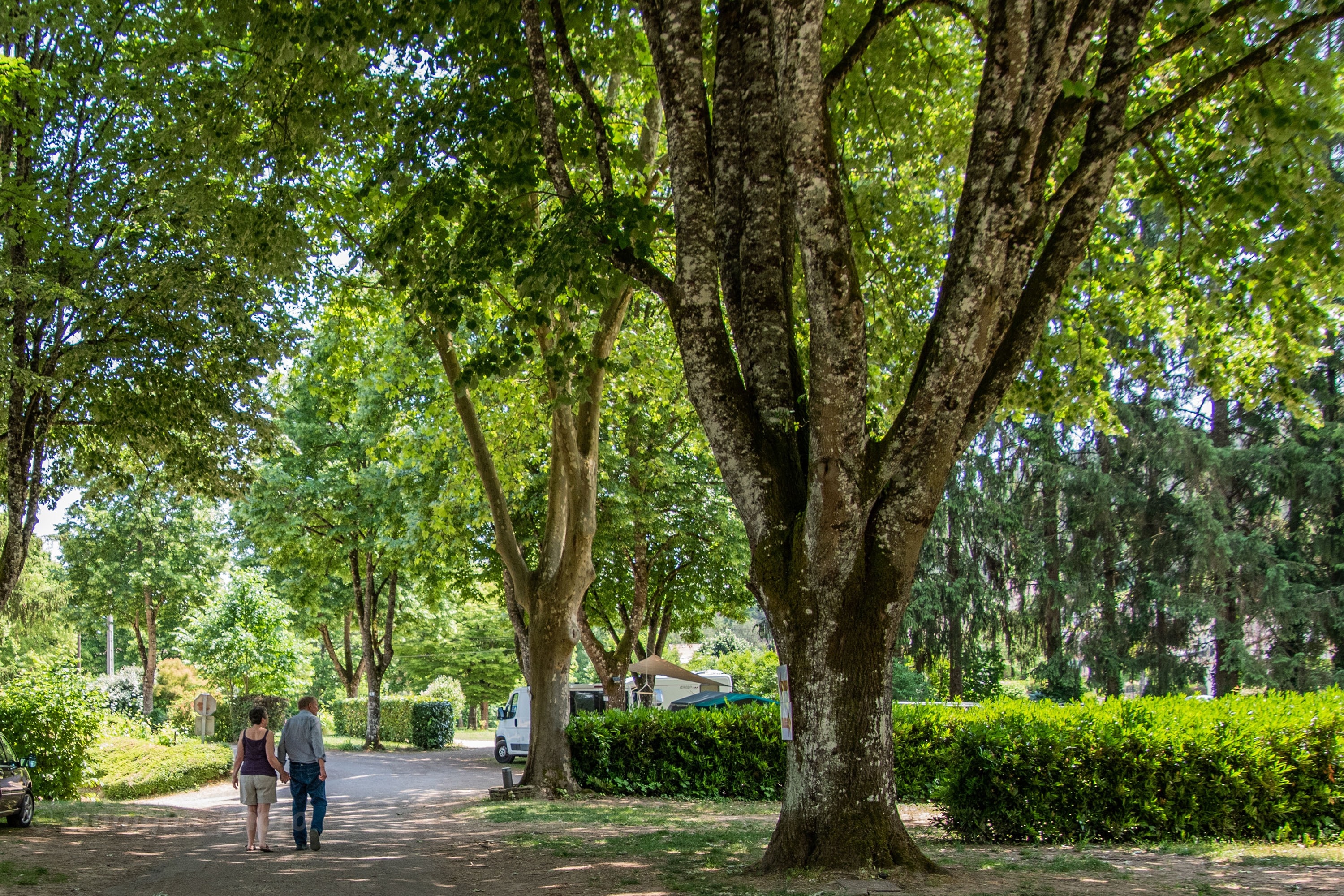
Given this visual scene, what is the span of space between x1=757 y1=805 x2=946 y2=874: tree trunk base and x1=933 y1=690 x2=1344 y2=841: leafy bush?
117 inches

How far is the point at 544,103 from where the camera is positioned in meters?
8.58

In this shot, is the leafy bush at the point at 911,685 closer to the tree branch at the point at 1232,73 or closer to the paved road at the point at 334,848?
the paved road at the point at 334,848

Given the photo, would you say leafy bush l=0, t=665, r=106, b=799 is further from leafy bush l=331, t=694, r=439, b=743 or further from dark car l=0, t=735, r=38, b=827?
leafy bush l=331, t=694, r=439, b=743

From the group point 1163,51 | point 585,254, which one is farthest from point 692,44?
point 1163,51

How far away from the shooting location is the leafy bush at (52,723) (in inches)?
582

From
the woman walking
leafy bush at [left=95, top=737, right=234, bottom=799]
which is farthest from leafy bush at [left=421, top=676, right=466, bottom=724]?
the woman walking

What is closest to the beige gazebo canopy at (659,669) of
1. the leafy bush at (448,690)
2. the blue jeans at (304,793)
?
the blue jeans at (304,793)

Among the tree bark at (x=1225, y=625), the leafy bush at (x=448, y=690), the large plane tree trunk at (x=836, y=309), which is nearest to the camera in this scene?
the large plane tree trunk at (x=836, y=309)

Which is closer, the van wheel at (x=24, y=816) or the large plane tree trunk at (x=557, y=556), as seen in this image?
the van wheel at (x=24, y=816)

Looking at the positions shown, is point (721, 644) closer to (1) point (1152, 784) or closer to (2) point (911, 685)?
(2) point (911, 685)

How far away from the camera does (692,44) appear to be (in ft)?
24.8

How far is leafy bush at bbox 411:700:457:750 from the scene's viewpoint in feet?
117

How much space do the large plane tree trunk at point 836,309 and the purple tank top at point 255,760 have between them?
5.65m

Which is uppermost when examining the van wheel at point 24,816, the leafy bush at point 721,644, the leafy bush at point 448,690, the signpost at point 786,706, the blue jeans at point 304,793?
the signpost at point 786,706
